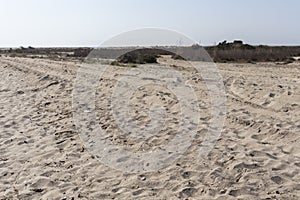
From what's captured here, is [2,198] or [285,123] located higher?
[285,123]

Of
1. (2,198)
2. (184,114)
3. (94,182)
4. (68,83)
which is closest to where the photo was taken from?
(2,198)

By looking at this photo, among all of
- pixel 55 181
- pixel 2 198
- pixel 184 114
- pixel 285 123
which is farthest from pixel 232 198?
pixel 184 114

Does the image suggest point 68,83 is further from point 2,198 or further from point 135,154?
point 2,198

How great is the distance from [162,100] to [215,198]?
598cm

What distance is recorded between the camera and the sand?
5391 mm

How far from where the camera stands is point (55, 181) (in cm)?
593

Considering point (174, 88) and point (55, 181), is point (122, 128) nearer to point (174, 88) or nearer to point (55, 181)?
point (55, 181)

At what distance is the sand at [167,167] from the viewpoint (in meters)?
5.39

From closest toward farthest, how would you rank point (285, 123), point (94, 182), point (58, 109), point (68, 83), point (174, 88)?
point (94, 182), point (285, 123), point (58, 109), point (174, 88), point (68, 83)

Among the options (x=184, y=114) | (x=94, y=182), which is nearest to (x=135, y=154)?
(x=94, y=182)

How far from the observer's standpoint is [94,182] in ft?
19.0

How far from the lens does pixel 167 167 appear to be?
613 centimetres

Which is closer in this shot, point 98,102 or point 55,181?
point 55,181

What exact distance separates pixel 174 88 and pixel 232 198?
27.5 ft
